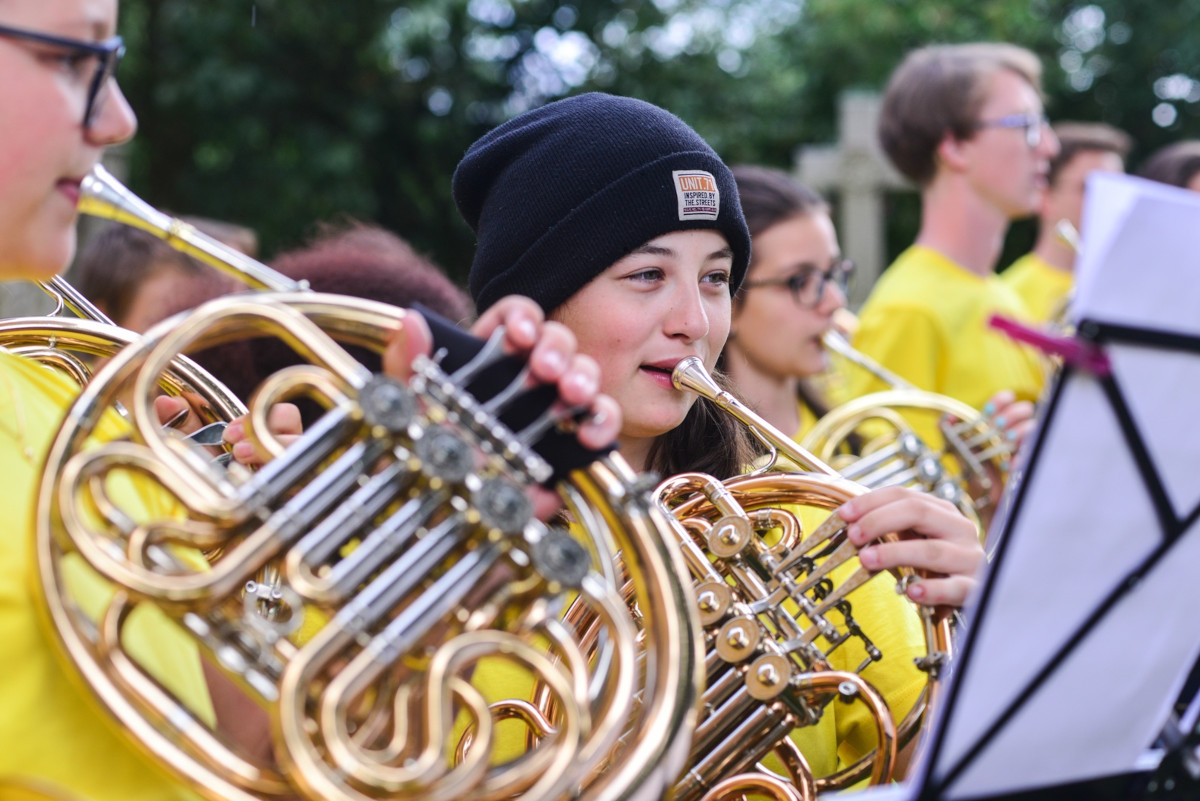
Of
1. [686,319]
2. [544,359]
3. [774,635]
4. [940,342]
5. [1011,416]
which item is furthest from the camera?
[940,342]

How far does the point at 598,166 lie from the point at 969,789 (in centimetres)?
115

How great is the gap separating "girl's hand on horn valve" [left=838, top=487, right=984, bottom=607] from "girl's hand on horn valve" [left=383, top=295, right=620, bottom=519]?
53 cm

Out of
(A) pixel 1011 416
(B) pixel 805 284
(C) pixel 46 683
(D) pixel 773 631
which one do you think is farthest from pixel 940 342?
(C) pixel 46 683

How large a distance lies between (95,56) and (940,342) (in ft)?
10.7

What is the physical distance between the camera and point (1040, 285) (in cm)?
682

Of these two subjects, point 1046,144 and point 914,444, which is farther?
point 1046,144

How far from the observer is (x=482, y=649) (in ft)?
4.03

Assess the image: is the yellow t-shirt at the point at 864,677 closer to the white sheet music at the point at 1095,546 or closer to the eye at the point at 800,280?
the white sheet music at the point at 1095,546

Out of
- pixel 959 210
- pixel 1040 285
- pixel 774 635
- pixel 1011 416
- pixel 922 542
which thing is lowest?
pixel 1040 285

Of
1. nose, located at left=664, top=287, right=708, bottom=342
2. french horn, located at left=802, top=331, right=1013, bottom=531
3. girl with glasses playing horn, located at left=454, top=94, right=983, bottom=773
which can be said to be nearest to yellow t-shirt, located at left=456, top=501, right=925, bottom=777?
girl with glasses playing horn, located at left=454, top=94, right=983, bottom=773

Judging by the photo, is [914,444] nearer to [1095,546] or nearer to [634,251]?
[634,251]

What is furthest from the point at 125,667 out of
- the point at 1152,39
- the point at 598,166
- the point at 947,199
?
the point at 1152,39

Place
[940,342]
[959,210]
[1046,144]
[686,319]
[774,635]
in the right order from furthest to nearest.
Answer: [1046,144] < [959,210] < [940,342] < [686,319] < [774,635]

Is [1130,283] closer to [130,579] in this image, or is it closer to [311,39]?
[130,579]
